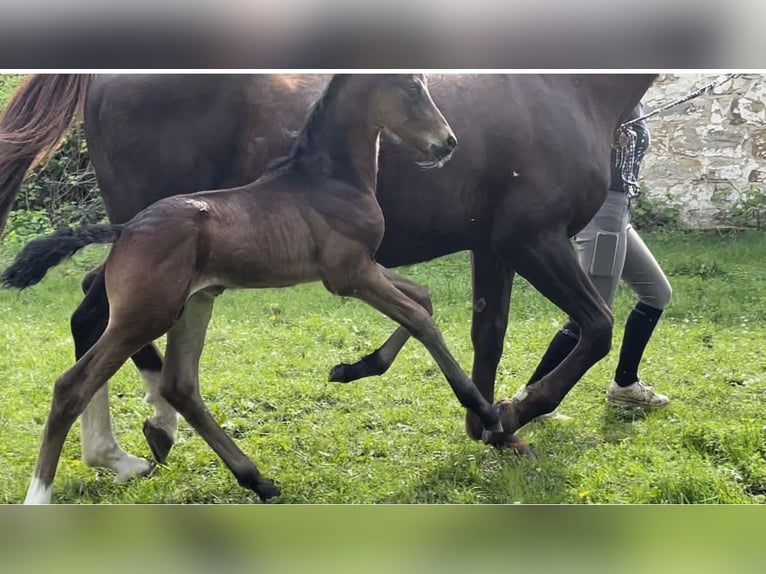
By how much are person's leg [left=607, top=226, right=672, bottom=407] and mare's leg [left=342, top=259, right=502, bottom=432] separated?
56cm

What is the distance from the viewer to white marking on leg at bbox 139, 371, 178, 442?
3863 millimetres

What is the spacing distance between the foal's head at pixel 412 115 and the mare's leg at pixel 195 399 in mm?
965

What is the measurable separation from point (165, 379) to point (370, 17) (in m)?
1.61

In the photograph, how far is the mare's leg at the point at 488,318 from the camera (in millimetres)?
3957

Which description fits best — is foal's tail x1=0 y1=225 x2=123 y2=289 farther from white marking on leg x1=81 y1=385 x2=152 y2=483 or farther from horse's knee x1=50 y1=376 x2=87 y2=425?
white marking on leg x1=81 y1=385 x2=152 y2=483

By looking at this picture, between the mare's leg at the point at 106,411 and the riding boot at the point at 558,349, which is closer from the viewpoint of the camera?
the mare's leg at the point at 106,411

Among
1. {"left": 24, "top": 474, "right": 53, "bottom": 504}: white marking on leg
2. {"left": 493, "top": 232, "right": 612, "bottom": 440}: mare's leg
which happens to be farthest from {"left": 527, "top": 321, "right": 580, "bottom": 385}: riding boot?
{"left": 24, "top": 474, "right": 53, "bottom": 504}: white marking on leg

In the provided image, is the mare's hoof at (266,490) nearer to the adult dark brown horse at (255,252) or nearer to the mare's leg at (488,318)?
the adult dark brown horse at (255,252)

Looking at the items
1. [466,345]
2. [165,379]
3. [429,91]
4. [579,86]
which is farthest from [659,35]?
[165,379]

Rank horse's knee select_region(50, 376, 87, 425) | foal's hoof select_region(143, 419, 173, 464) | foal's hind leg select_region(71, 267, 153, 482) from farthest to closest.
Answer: foal's hoof select_region(143, 419, 173, 464) → foal's hind leg select_region(71, 267, 153, 482) → horse's knee select_region(50, 376, 87, 425)

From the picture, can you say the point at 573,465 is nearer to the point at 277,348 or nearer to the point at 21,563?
the point at 277,348

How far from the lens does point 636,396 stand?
3.97 m

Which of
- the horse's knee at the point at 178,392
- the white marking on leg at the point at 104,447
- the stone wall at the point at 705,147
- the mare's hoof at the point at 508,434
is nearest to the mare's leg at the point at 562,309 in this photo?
the mare's hoof at the point at 508,434

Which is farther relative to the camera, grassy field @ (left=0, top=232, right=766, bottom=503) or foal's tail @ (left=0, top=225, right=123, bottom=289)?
grassy field @ (left=0, top=232, right=766, bottom=503)
